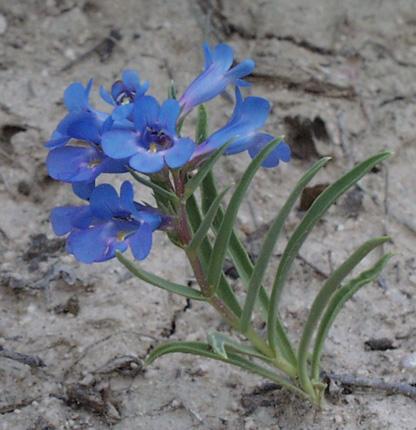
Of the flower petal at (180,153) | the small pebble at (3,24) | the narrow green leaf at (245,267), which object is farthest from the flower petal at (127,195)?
the small pebble at (3,24)

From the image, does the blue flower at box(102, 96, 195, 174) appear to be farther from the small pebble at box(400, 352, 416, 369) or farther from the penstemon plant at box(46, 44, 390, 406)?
the small pebble at box(400, 352, 416, 369)

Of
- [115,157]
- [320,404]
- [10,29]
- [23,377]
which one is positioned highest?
[115,157]

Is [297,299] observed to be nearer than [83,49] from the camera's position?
Yes

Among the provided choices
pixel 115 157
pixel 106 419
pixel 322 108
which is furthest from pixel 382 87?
pixel 115 157

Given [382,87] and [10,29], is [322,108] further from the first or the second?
[10,29]

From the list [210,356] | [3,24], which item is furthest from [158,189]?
[3,24]

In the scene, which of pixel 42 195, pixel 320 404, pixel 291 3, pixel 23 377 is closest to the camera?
pixel 320 404

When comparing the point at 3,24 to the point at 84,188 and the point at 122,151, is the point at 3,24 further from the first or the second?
the point at 122,151
